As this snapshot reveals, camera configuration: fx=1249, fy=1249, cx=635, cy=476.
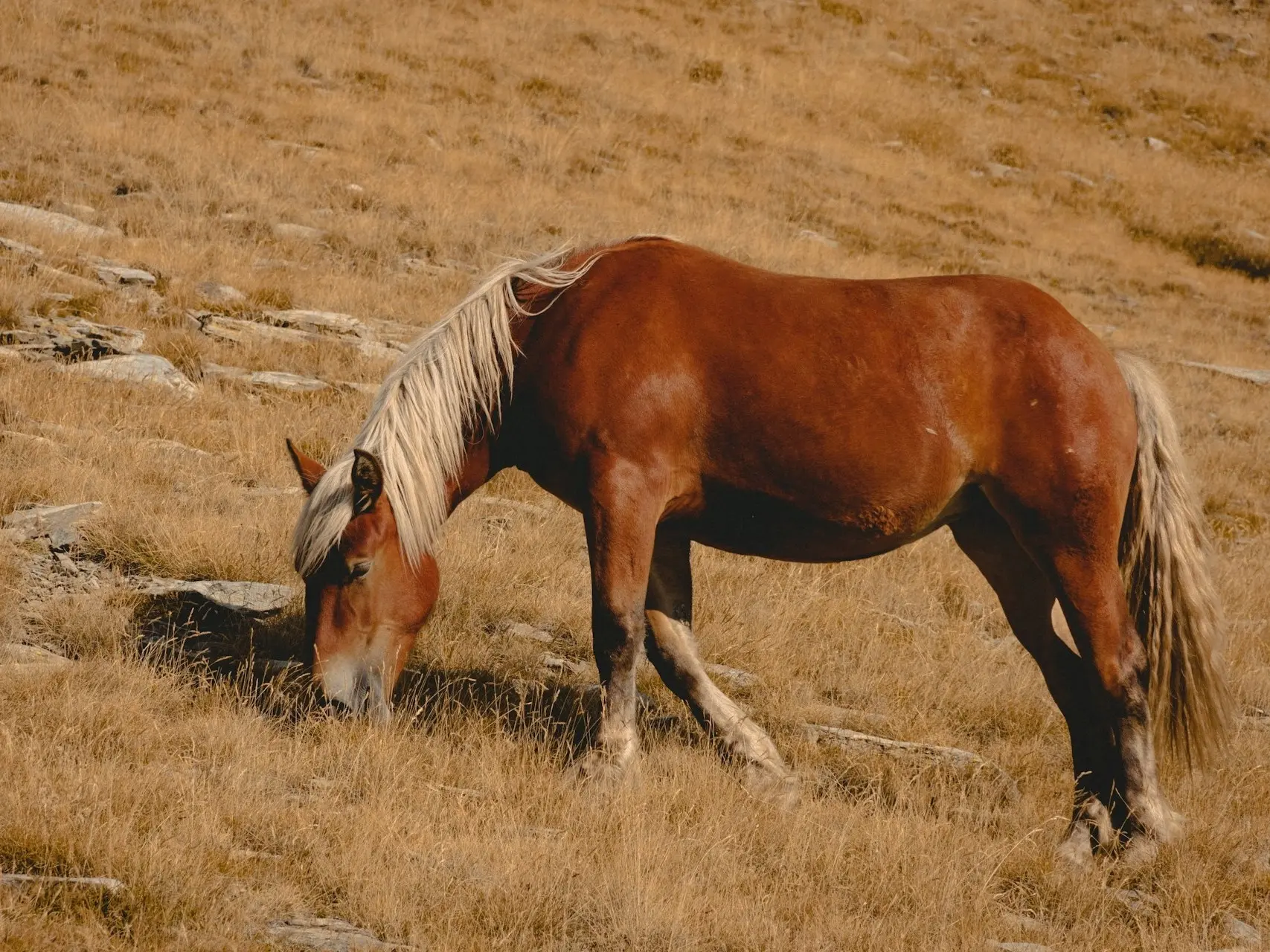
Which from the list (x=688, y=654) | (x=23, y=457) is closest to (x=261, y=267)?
(x=23, y=457)

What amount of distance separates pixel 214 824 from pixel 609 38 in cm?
2237

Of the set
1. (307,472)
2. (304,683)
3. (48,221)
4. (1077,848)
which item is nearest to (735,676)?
(1077,848)

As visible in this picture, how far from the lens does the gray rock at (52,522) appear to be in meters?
6.42

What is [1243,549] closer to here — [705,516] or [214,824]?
[705,516]

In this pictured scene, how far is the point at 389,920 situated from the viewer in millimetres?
3730

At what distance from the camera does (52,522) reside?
6.52 meters

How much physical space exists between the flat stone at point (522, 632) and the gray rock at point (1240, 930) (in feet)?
11.3

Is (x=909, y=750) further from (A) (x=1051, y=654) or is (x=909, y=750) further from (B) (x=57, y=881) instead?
(B) (x=57, y=881)

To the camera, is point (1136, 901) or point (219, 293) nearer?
point (1136, 901)

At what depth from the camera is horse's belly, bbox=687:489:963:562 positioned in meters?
5.23

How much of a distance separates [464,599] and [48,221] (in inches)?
287

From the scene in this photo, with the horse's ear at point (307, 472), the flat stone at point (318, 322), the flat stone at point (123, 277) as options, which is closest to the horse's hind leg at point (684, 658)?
the horse's ear at point (307, 472)

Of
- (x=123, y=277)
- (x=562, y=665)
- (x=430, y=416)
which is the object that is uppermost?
(x=430, y=416)

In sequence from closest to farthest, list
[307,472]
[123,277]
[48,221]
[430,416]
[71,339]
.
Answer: [430,416] < [307,472] < [71,339] < [123,277] < [48,221]
